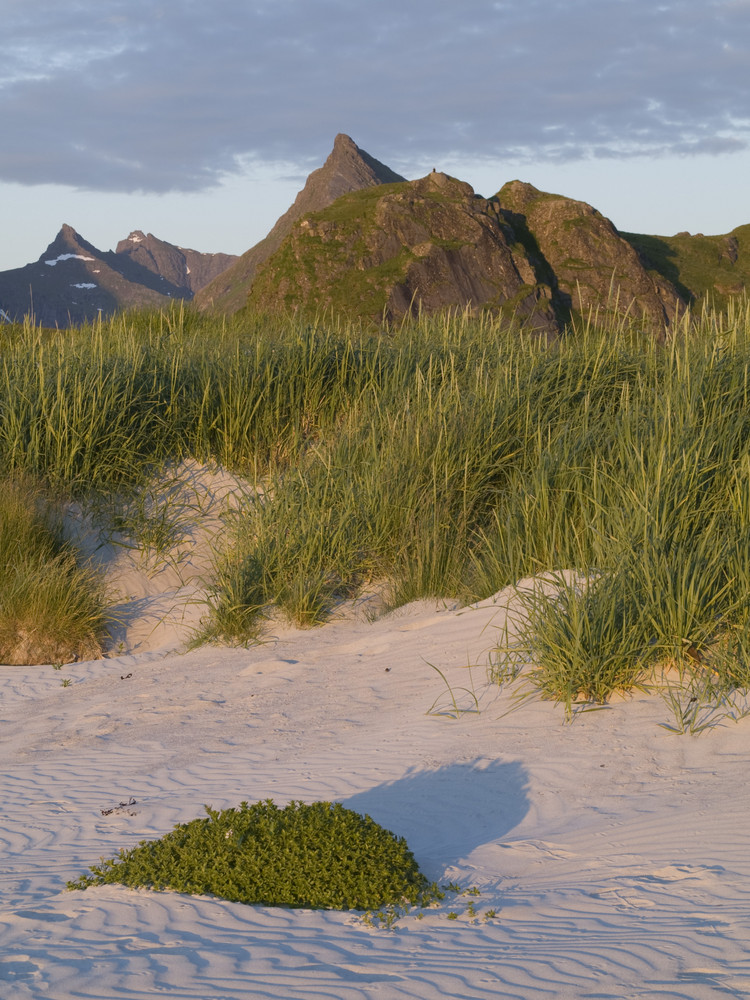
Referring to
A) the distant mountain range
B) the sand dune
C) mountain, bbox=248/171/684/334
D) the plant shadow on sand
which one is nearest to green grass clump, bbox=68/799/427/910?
the sand dune

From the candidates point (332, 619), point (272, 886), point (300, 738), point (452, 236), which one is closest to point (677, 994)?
point (272, 886)

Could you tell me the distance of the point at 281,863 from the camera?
288 cm

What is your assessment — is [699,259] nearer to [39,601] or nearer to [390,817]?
[39,601]

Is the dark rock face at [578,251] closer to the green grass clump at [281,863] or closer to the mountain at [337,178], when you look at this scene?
the green grass clump at [281,863]

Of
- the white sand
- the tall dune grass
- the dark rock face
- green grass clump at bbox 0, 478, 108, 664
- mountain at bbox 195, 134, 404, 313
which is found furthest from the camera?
mountain at bbox 195, 134, 404, 313

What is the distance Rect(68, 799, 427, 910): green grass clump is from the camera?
2.79 metres

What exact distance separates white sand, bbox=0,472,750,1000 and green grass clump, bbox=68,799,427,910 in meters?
0.08

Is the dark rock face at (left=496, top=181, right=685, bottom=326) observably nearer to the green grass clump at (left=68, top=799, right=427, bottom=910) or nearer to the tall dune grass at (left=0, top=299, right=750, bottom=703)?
the tall dune grass at (left=0, top=299, right=750, bottom=703)

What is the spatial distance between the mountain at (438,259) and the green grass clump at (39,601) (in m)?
46.0

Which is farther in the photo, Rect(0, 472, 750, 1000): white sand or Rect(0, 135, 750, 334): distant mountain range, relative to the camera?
Rect(0, 135, 750, 334): distant mountain range

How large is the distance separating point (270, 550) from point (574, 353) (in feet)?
11.4

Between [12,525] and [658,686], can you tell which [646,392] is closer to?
[658,686]

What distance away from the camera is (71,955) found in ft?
7.84

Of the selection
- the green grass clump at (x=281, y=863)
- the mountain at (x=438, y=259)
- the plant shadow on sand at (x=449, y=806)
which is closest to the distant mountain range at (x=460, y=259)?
the mountain at (x=438, y=259)
